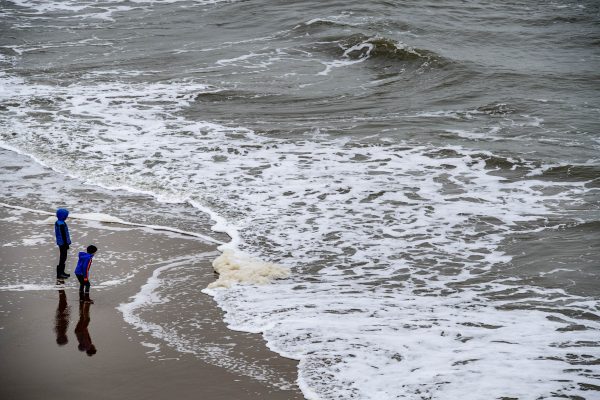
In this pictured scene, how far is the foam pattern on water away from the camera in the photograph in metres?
7.50

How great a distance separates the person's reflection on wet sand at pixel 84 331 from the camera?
767 centimetres

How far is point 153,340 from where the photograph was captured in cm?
792

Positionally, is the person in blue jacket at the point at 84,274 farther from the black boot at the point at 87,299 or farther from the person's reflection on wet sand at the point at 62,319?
the person's reflection on wet sand at the point at 62,319

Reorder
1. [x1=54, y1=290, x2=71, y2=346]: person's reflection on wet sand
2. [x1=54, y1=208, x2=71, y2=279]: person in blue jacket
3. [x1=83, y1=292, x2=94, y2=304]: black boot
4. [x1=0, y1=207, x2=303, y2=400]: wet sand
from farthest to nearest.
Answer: [x1=54, y1=208, x2=71, y2=279]: person in blue jacket, [x1=83, y1=292, x2=94, y2=304]: black boot, [x1=54, y1=290, x2=71, y2=346]: person's reflection on wet sand, [x1=0, y1=207, x2=303, y2=400]: wet sand

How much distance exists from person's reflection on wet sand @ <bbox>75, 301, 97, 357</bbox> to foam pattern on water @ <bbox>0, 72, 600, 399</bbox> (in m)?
1.43

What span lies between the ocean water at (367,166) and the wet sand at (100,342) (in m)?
0.32

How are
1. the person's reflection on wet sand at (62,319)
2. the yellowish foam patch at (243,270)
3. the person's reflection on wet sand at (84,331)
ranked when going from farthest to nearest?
the yellowish foam patch at (243,270) < the person's reflection on wet sand at (62,319) < the person's reflection on wet sand at (84,331)

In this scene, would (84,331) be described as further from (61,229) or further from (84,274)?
(61,229)

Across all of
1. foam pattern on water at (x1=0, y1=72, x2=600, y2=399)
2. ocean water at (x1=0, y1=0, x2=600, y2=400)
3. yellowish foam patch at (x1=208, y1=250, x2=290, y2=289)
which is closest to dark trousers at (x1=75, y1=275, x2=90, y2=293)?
ocean water at (x1=0, y1=0, x2=600, y2=400)

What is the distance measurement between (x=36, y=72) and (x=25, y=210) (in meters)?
12.0

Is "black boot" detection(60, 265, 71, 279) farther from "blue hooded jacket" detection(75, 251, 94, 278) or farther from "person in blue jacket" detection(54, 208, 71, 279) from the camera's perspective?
"blue hooded jacket" detection(75, 251, 94, 278)

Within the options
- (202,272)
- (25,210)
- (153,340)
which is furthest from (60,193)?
(153,340)

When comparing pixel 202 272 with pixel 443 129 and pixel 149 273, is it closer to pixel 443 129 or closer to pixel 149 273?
pixel 149 273

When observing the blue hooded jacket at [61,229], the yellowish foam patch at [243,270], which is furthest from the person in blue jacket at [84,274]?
the yellowish foam patch at [243,270]
